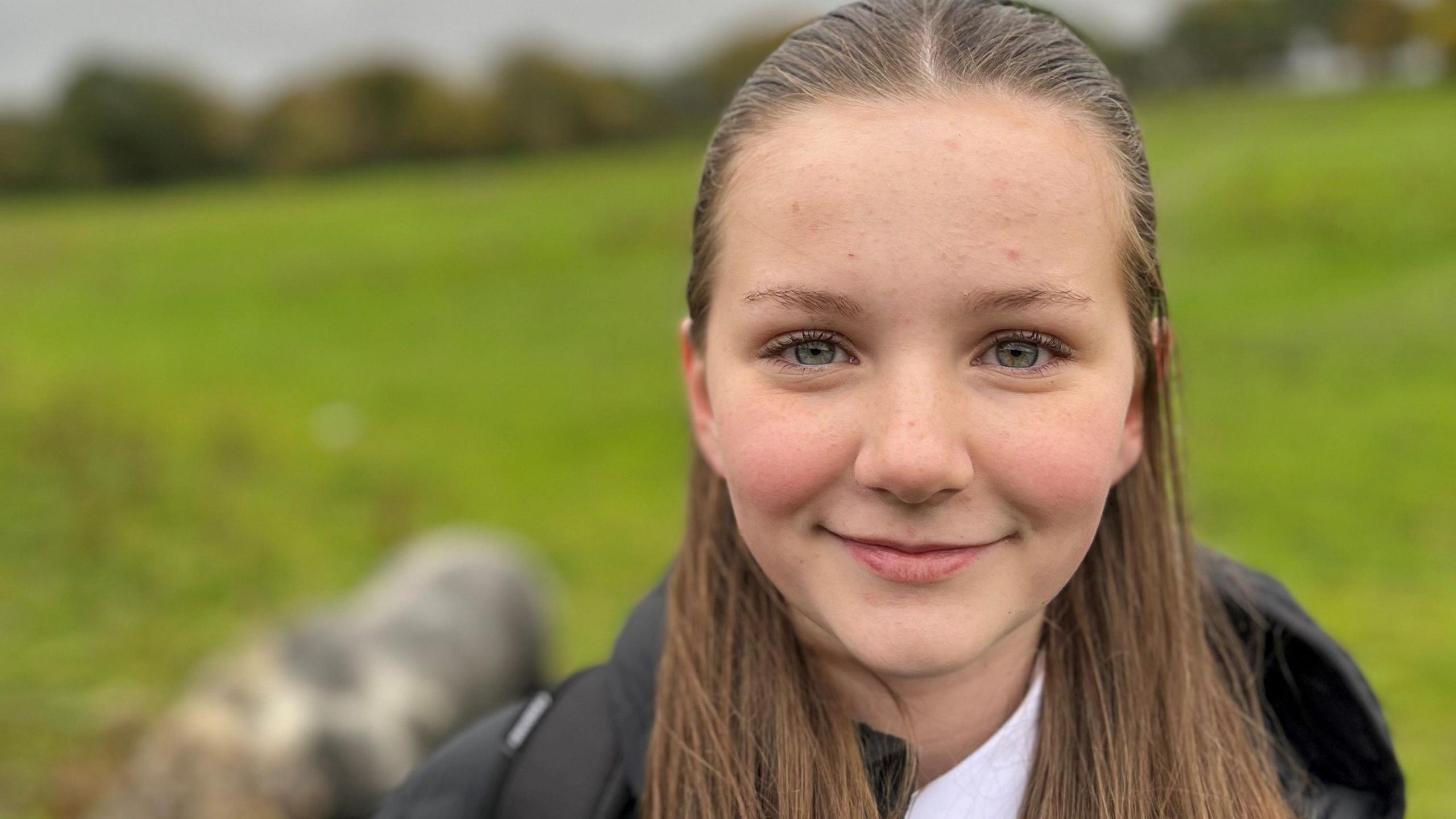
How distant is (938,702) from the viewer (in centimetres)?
185

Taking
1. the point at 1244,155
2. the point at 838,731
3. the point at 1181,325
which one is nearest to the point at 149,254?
the point at 1181,325

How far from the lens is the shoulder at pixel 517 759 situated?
6.31 ft

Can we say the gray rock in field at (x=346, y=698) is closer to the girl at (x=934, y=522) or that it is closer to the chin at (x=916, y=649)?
the girl at (x=934, y=522)

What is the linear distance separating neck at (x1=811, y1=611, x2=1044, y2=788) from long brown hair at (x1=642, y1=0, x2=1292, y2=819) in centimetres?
4

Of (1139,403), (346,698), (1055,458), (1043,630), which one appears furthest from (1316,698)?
(346,698)

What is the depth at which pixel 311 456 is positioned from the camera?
10398 millimetres

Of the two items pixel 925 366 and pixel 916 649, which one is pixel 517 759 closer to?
pixel 916 649

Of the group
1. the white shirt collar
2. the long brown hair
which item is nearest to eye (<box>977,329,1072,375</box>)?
the long brown hair

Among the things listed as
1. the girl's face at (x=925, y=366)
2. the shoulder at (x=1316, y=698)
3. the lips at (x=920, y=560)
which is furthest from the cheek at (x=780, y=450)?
the shoulder at (x=1316, y=698)

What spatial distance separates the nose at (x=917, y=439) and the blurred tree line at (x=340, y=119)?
32.9 m

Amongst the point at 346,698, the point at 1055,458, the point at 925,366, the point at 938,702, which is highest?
the point at 925,366

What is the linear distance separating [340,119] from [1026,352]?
127 feet

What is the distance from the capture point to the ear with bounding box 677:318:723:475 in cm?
193

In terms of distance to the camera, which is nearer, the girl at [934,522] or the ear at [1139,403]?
the girl at [934,522]
